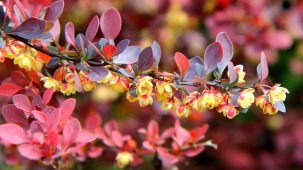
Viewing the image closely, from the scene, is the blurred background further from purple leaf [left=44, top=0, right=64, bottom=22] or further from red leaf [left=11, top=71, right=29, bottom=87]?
purple leaf [left=44, top=0, right=64, bottom=22]

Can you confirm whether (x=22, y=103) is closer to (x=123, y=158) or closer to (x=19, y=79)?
(x=19, y=79)

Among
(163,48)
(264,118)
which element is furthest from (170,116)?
(264,118)

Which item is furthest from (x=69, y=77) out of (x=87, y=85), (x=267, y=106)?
(x=267, y=106)

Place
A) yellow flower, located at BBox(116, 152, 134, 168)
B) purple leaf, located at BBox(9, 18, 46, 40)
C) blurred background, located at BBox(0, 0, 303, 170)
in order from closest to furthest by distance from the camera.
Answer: purple leaf, located at BBox(9, 18, 46, 40) → yellow flower, located at BBox(116, 152, 134, 168) → blurred background, located at BBox(0, 0, 303, 170)

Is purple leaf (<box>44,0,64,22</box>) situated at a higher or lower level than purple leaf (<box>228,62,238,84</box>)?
higher

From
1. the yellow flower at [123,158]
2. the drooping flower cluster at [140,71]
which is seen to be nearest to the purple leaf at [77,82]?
the drooping flower cluster at [140,71]

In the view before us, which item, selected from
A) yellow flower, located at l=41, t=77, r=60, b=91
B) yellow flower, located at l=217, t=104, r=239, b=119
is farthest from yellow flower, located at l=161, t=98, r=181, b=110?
yellow flower, located at l=41, t=77, r=60, b=91

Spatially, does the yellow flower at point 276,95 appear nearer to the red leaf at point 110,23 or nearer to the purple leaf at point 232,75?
the purple leaf at point 232,75
